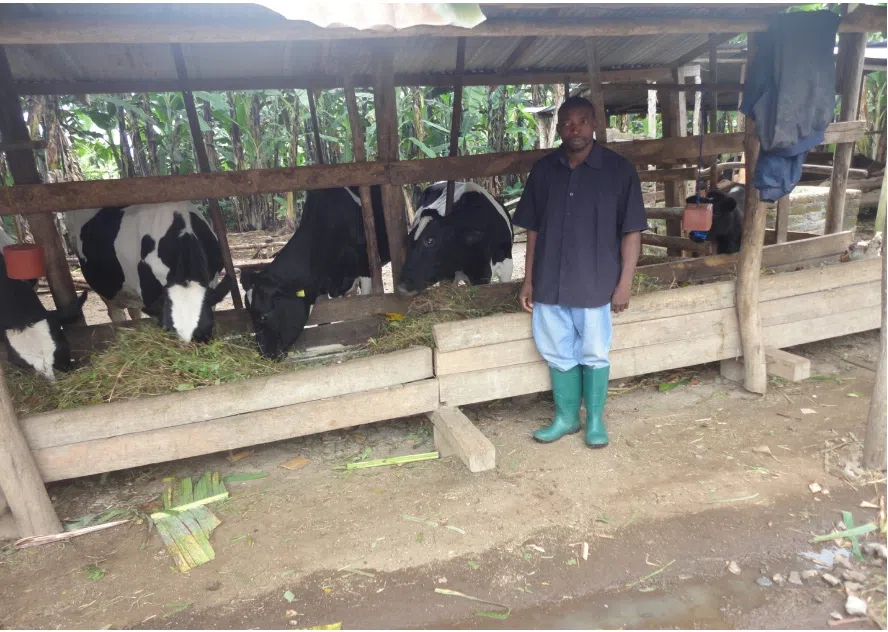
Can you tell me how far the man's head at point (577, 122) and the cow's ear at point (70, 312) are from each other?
3349mm

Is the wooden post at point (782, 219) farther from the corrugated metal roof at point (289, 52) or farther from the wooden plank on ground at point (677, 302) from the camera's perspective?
the corrugated metal roof at point (289, 52)

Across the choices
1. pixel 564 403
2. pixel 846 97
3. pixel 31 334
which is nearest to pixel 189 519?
pixel 31 334

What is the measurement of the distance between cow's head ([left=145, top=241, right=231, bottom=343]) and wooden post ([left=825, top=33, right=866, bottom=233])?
5.36m

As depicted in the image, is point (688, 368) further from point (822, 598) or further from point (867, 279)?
point (822, 598)

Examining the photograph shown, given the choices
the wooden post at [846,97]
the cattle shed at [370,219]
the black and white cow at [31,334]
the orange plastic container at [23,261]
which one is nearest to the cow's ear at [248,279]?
the cattle shed at [370,219]

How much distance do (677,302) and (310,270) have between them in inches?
116

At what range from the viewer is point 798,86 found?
3498 millimetres

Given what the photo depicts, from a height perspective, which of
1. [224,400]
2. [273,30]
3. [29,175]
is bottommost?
[224,400]

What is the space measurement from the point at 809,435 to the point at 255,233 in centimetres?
1428

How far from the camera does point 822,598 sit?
2393mm

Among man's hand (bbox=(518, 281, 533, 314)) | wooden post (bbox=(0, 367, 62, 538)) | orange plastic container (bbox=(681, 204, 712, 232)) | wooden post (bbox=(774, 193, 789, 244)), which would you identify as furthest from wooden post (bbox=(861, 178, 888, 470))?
wooden post (bbox=(0, 367, 62, 538))

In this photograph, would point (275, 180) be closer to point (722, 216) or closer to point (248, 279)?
point (248, 279)

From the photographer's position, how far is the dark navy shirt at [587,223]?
348 cm

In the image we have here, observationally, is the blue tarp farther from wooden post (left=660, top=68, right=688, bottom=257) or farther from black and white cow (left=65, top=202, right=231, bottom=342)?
black and white cow (left=65, top=202, right=231, bottom=342)
